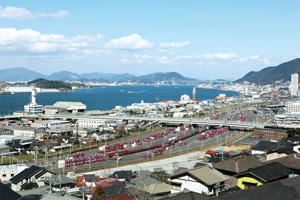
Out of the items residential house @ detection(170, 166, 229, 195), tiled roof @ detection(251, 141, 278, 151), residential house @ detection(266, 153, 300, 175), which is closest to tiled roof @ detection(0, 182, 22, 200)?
residential house @ detection(170, 166, 229, 195)

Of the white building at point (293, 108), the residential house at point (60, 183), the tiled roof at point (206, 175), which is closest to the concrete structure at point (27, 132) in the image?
the residential house at point (60, 183)

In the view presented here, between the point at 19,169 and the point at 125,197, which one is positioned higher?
the point at 125,197

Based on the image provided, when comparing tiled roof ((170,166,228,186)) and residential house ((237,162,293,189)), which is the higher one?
residential house ((237,162,293,189))

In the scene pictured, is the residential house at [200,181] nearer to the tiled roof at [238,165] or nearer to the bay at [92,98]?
the tiled roof at [238,165]

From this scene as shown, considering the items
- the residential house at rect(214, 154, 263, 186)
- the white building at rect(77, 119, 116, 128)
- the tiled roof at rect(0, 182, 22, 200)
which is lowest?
the white building at rect(77, 119, 116, 128)

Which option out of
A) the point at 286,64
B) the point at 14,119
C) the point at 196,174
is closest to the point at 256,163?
the point at 196,174

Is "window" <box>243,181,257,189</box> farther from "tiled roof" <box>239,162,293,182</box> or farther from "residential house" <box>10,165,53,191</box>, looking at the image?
"residential house" <box>10,165,53,191</box>

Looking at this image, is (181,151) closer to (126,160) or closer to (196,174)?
(126,160)

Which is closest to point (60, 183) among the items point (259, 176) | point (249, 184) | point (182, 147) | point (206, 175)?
point (206, 175)
